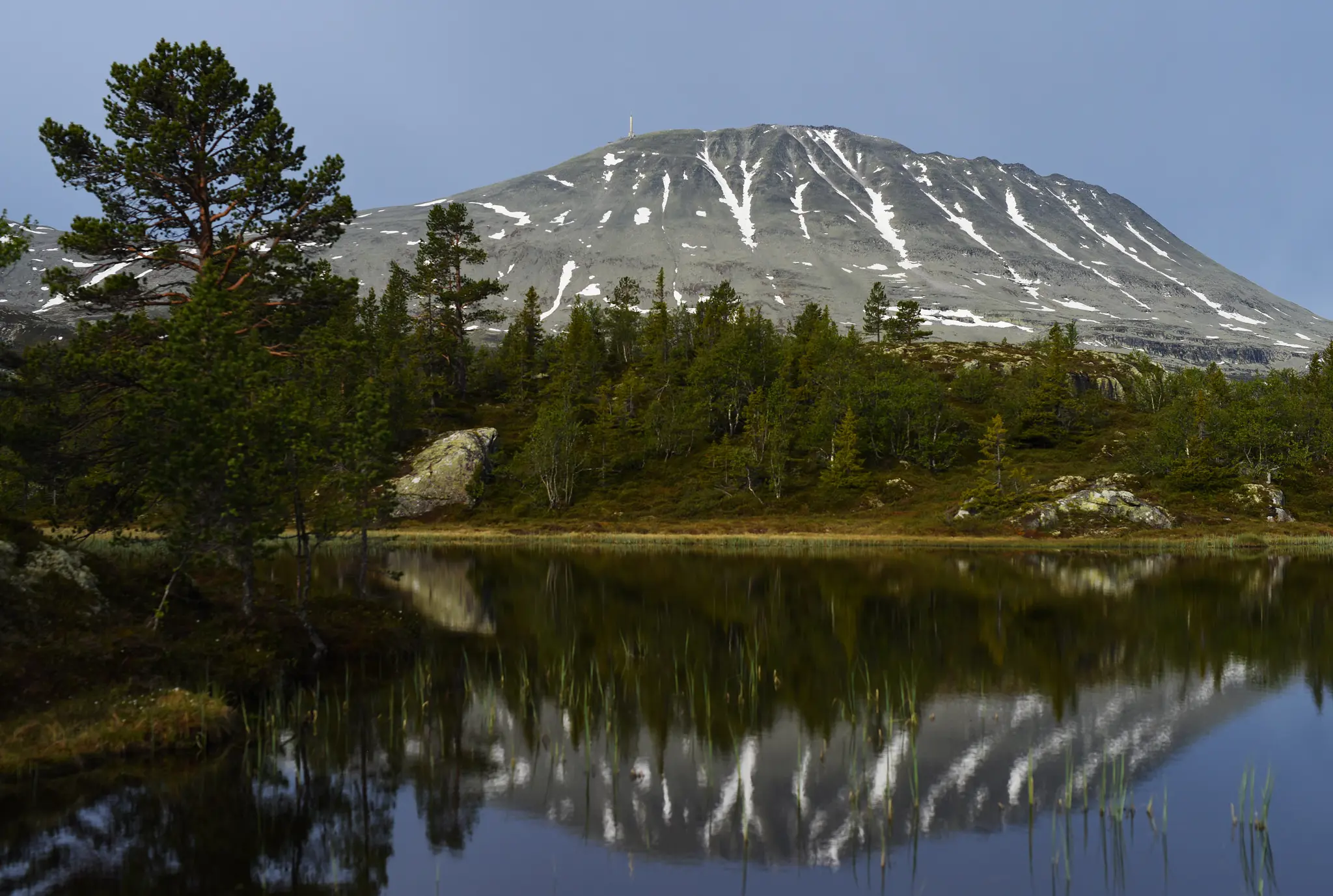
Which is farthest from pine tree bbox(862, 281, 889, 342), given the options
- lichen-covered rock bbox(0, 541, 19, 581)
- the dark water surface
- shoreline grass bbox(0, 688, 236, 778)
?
shoreline grass bbox(0, 688, 236, 778)

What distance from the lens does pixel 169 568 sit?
30.5 meters

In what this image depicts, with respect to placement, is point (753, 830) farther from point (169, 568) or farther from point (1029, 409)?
point (1029, 409)

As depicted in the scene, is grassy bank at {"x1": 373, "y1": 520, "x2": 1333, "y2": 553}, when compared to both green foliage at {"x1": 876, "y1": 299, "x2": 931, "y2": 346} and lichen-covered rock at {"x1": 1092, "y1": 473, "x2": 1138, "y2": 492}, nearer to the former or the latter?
lichen-covered rock at {"x1": 1092, "y1": 473, "x2": 1138, "y2": 492}

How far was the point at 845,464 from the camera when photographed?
364 ft

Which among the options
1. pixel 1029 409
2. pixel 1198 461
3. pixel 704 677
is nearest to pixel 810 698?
pixel 704 677

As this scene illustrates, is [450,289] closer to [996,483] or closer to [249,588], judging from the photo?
[996,483]

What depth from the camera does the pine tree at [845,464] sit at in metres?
110

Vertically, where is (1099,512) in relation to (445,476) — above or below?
below

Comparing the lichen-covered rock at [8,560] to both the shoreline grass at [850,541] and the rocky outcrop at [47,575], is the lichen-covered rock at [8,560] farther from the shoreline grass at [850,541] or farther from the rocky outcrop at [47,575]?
the shoreline grass at [850,541]

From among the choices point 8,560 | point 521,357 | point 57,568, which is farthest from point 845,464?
point 8,560

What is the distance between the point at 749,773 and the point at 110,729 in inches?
619

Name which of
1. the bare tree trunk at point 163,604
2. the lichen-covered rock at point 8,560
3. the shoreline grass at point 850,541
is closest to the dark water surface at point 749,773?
the bare tree trunk at point 163,604

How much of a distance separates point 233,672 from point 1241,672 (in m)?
35.3

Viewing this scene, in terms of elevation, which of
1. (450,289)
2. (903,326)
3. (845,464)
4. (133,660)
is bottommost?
(133,660)
